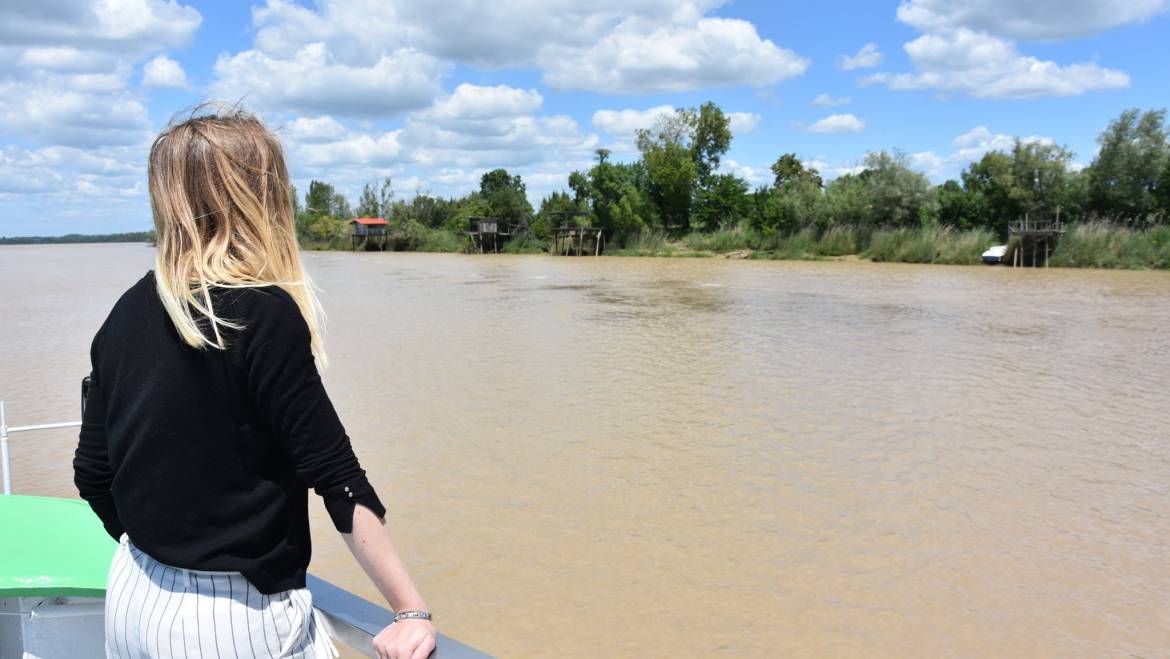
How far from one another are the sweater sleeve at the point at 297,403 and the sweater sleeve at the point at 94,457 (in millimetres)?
368

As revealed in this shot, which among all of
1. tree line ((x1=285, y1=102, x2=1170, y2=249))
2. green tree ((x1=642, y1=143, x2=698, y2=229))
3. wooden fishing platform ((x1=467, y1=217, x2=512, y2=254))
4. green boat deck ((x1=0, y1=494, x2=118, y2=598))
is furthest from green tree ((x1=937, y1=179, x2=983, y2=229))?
green boat deck ((x1=0, y1=494, x2=118, y2=598))

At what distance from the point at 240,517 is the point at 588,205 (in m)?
52.4

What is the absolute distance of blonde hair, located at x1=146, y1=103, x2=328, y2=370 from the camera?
1321 mm

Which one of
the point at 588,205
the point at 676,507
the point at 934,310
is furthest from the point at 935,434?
the point at 588,205

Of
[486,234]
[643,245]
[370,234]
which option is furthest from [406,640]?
[370,234]

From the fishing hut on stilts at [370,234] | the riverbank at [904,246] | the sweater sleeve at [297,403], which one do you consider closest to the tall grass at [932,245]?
the riverbank at [904,246]

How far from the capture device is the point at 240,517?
1.34 m

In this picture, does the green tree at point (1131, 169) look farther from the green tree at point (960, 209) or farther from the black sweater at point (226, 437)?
the black sweater at point (226, 437)

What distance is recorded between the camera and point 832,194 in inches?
1593

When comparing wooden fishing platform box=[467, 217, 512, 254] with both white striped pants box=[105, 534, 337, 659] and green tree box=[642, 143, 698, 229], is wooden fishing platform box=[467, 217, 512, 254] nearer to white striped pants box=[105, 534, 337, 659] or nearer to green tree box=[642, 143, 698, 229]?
green tree box=[642, 143, 698, 229]

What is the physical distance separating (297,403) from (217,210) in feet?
1.12

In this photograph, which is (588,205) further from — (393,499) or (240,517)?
(240,517)

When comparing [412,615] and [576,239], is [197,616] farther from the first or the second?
[576,239]

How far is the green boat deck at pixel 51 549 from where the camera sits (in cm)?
171
